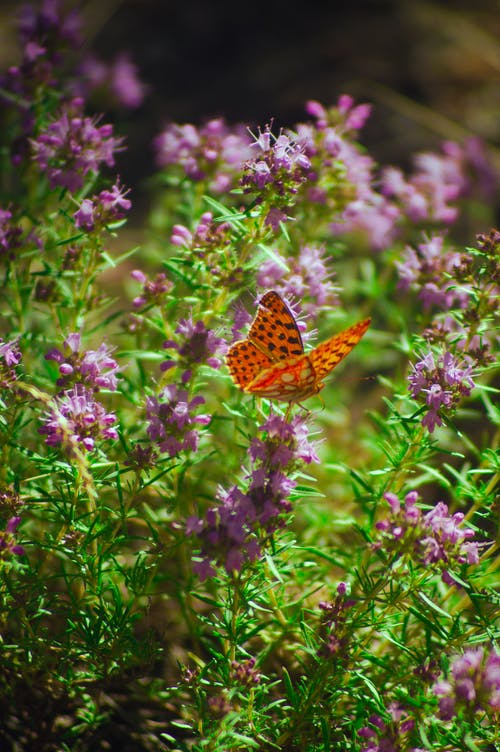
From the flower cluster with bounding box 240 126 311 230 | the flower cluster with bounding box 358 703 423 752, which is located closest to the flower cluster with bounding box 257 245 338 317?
the flower cluster with bounding box 240 126 311 230

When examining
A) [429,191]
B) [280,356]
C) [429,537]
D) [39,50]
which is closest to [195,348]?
[280,356]

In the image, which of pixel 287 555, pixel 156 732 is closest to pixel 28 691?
pixel 156 732

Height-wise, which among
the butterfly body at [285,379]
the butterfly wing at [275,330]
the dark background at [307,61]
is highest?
the dark background at [307,61]

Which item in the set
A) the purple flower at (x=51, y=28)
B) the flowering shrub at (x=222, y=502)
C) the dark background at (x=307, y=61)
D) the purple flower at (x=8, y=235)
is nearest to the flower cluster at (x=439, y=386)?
the flowering shrub at (x=222, y=502)

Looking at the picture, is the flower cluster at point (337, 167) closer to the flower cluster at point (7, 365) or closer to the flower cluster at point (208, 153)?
the flower cluster at point (208, 153)

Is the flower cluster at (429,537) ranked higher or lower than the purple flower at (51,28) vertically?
lower

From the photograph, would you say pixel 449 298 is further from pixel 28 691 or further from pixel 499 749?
pixel 28 691
